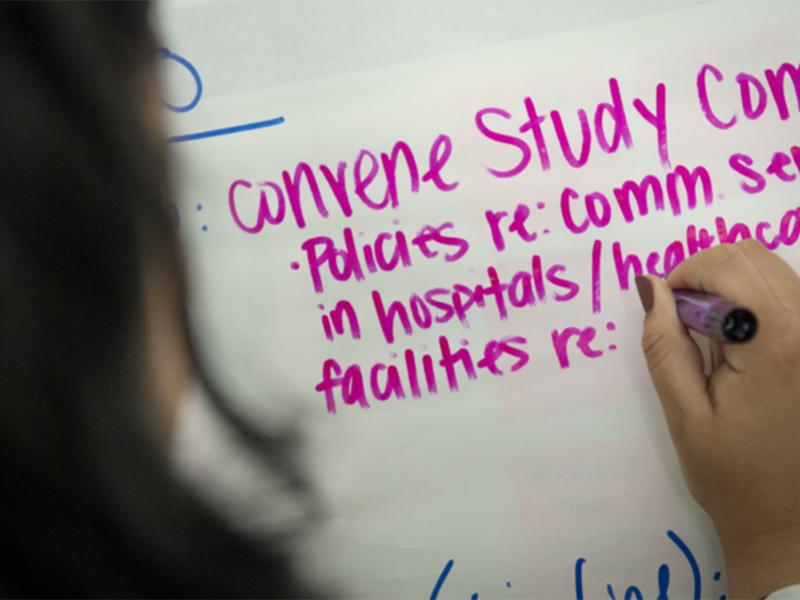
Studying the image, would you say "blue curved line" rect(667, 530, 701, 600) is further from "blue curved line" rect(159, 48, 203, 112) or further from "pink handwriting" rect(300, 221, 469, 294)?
"blue curved line" rect(159, 48, 203, 112)

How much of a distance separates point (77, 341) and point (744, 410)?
1.17 feet

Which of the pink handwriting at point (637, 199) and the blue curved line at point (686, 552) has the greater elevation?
the pink handwriting at point (637, 199)

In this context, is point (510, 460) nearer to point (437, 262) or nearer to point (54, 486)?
point (437, 262)

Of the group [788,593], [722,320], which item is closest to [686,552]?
[788,593]

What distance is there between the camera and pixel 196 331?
19.3 inches

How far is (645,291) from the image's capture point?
0.46 metres

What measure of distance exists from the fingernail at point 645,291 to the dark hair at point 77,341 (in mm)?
294

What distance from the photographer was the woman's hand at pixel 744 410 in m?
0.41

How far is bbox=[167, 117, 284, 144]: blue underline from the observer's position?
18.7 inches

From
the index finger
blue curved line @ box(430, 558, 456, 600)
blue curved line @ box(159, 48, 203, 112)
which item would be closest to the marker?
the index finger

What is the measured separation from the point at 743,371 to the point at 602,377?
0.09 meters

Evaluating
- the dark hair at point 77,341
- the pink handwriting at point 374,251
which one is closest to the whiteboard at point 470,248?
the pink handwriting at point 374,251

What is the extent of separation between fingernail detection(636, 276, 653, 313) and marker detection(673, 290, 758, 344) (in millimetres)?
32

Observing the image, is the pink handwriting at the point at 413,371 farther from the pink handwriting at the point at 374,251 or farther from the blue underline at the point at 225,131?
the blue underline at the point at 225,131
